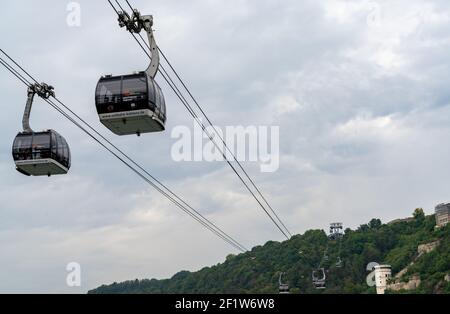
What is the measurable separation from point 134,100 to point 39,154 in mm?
11280

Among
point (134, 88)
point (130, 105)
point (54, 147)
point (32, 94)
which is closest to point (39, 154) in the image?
point (54, 147)

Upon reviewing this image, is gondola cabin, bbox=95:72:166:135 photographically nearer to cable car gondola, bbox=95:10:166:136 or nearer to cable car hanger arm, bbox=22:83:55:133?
cable car gondola, bbox=95:10:166:136

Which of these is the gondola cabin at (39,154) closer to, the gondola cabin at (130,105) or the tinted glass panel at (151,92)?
the gondola cabin at (130,105)

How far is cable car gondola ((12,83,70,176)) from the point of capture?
37.9 meters

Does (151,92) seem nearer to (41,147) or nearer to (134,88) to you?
(134,88)

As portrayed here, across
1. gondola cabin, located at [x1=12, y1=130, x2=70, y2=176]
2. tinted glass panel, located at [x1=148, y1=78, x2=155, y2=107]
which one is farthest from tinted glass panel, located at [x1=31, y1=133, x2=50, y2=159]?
tinted glass panel, located at [x1=148, y1=78, x2=155, y2=107]

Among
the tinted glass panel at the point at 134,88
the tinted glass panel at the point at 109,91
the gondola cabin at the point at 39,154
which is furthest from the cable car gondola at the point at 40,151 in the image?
the tinted glass panel at the point at 134,88

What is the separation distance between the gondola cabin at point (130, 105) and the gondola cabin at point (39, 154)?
29.8 feet

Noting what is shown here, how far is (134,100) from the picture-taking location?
29.6m

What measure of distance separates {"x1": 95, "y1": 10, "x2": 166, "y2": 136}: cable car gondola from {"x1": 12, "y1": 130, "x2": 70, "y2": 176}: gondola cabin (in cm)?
907

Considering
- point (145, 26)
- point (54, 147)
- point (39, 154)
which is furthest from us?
point (54, 147)
